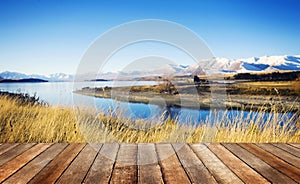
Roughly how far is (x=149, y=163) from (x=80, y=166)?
1.64ft

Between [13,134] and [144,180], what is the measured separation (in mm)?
2370

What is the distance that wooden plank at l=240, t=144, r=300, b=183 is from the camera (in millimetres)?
1706

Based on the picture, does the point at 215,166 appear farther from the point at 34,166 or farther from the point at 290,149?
the point at 34,166

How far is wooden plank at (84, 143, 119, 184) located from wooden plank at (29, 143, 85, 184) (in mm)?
199

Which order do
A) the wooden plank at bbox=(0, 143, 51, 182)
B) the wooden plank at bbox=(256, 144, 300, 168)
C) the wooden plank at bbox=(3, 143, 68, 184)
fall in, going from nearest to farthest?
the wooden plank at bbox=(3, 143, 68, 184)
the wooden plank at bbox=(0, 143, 51, 182)
the wooden plank at bbox=(256, 144, 300, 168)

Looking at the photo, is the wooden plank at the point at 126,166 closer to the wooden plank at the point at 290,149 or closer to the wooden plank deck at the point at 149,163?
the wooden plank deck at the point at 149,163

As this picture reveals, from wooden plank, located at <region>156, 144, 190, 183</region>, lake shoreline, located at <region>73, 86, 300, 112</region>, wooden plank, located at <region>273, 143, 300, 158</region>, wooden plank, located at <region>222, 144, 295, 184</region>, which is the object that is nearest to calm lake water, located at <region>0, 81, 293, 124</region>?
lake shoreline, located at <region>73, 86, 300, 112</region>

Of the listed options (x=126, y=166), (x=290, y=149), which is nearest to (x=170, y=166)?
(x=126, y=166)

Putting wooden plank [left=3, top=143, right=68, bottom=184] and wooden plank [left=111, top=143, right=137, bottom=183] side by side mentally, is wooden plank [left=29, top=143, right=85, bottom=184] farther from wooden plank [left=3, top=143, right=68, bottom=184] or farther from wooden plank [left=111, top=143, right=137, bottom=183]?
wooden plank [left=111, top=143, right=137, bottom=183]

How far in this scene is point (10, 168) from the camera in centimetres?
176

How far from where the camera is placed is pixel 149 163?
189 centimetres

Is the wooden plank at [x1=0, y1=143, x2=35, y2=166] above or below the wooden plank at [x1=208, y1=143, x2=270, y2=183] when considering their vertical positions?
above

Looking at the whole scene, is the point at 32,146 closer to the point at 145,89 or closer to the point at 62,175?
the point at 62,175

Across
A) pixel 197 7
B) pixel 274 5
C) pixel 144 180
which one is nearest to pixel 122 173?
pixel 144 180
